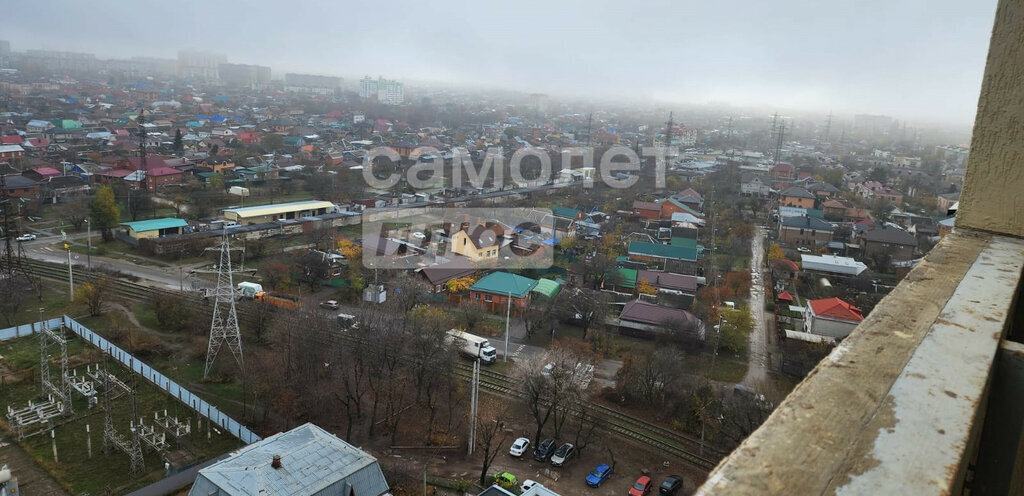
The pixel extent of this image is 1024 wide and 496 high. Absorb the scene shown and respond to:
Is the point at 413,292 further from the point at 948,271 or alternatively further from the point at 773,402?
the point at 948,271

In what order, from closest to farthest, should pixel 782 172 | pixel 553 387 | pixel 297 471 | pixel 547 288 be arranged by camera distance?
pixel 297 471 < pixel 553 387 < pixel 547 288 < pixel 782 172

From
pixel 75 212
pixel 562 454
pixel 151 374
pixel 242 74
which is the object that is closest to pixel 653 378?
pixel 562 454

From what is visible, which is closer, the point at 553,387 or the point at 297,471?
the point at 297,471

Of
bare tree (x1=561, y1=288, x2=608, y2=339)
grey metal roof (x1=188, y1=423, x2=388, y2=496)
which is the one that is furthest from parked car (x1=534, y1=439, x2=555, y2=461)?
bare tree (x1=561, y1=288, x2=608, y2=339)

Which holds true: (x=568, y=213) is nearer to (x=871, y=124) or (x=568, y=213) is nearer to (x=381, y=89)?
(x=381, y=89)

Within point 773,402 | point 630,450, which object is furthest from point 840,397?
point 773,402

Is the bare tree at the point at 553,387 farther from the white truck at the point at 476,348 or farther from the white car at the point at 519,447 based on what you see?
the white truck at the point at 476,348

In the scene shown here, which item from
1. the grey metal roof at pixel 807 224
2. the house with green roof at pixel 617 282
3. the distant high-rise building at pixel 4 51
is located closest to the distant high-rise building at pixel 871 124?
the grey metal roof at pixel 807 224
